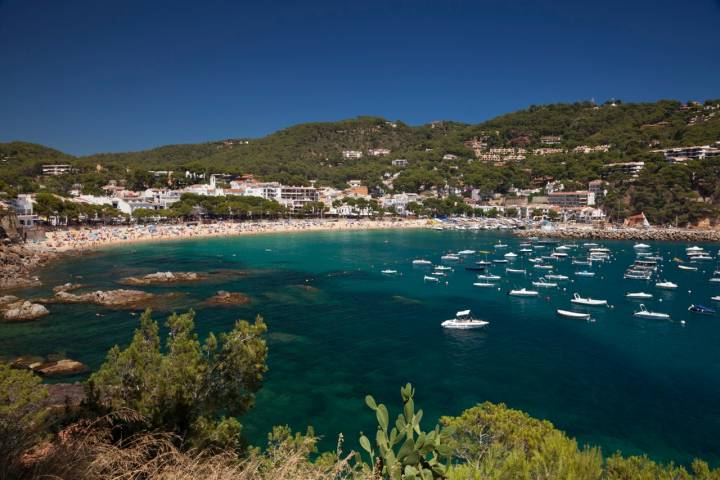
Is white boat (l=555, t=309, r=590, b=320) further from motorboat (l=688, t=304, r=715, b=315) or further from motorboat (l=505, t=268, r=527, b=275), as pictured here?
motorboat (l=505, t=268, r=527, b=275)

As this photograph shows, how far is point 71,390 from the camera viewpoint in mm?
15102

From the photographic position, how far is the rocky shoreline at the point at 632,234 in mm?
63188

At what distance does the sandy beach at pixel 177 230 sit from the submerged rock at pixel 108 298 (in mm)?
25218

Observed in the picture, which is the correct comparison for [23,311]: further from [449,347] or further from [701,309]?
[701,309]

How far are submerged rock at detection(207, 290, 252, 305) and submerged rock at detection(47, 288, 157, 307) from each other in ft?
13.9

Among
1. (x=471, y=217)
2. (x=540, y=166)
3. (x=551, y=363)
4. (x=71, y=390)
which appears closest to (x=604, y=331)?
(x=551, y=363)

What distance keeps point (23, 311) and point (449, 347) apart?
2429 centimetres

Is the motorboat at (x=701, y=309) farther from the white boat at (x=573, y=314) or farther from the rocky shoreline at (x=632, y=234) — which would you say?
the rocky shoreline at (x=632, y=234)

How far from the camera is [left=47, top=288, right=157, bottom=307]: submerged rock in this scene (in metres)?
28.1

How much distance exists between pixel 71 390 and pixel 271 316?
1249 cm

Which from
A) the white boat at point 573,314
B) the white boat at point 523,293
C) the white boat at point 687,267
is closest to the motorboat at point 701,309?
the white boat at point 573,314

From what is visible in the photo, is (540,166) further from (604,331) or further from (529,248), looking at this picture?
(604,331)

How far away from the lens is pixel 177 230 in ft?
217

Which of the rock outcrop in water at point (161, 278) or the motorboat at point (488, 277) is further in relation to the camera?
the motorboat at point (488, 277)
